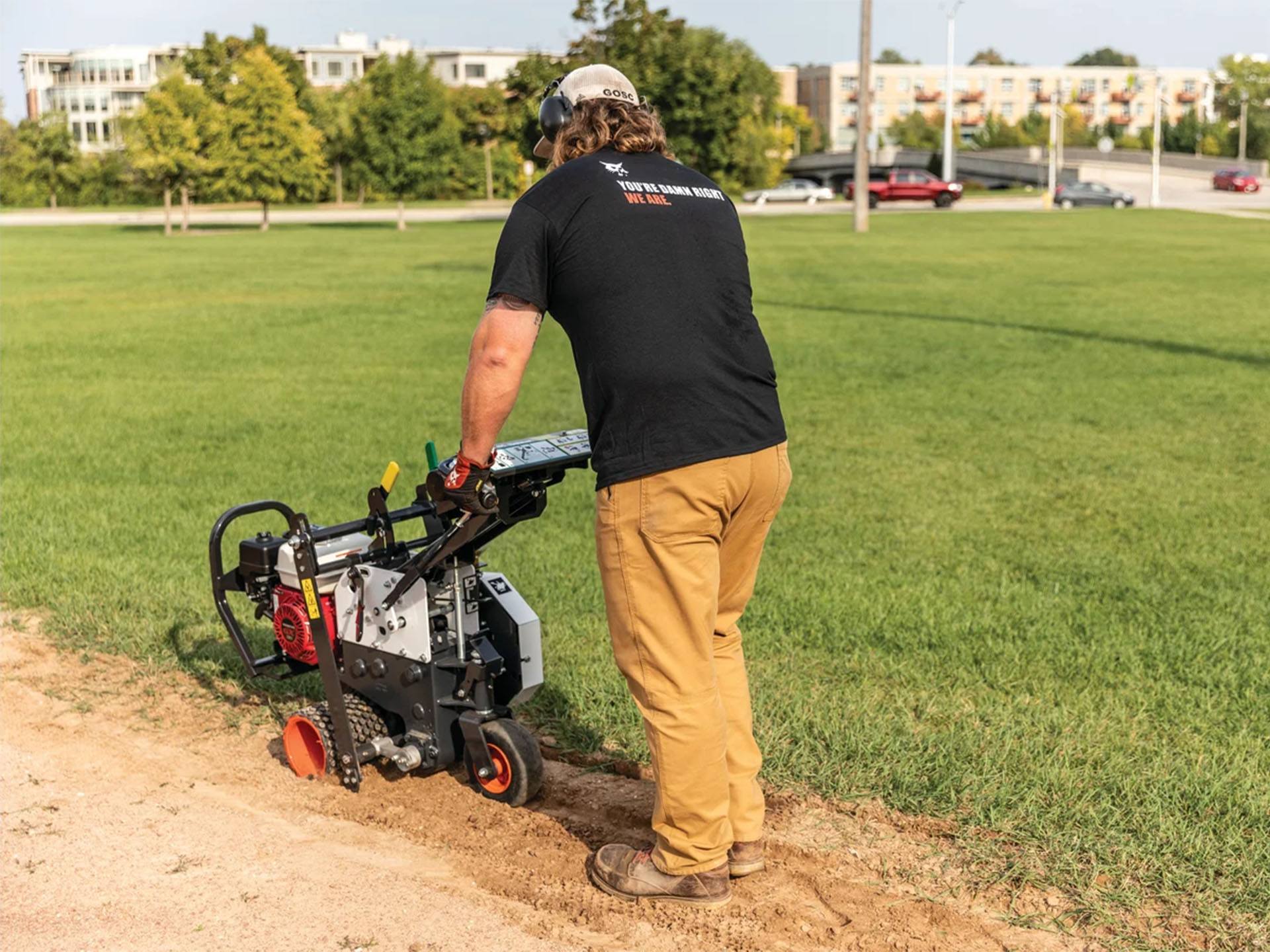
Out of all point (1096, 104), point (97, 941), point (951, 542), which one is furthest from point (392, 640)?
point (1096, 104)

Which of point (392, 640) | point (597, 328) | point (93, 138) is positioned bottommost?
point (392, 640)

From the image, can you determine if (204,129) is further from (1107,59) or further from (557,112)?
(1107,59)

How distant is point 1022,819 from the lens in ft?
14.1

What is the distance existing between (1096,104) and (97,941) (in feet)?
538

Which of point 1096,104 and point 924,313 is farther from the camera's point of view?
point 1096,104

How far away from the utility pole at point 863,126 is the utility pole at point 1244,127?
6151 cm

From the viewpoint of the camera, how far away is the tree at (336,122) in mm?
74312

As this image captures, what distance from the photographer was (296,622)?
4785mm

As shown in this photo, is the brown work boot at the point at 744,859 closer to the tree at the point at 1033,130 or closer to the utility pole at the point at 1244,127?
the utility pole at the point at 1244,127

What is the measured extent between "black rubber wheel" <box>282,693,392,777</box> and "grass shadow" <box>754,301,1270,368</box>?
12.5 meters

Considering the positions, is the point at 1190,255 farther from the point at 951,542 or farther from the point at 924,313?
the point at 951,542

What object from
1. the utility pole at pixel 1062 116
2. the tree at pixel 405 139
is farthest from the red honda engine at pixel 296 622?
the utility pole at pixel 1062 116

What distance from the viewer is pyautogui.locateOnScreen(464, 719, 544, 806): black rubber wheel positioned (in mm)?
4504

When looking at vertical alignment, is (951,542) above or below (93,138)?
below
